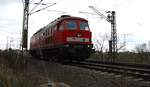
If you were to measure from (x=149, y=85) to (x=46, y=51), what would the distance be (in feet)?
55.4

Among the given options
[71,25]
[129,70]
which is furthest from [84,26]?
[129,70]

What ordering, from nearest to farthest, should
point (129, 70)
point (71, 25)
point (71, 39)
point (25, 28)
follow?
point (129, 70) → point (71, 39) → point (71, 25) → point (25, 28)

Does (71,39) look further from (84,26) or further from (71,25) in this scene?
(84,26)

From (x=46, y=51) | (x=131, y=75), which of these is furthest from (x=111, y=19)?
(x=131, y=75)

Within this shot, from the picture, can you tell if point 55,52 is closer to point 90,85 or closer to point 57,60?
point 57,60

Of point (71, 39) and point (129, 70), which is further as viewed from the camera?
point (71, 39)

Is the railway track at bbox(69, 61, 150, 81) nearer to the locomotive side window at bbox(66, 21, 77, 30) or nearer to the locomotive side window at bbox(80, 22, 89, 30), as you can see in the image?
the locomotive side window at bbox(66, 21, 77, 30)

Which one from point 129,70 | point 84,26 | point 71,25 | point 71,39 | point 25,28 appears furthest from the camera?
point 25,28

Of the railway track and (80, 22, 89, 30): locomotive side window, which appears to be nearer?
the railway track

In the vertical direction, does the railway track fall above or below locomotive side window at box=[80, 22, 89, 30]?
below

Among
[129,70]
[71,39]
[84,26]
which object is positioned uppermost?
[84,26]

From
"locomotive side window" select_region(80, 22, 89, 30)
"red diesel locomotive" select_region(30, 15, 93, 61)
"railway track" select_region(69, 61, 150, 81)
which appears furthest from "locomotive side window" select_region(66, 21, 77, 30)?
"railway track" select_region(69, 61, 150, 81)

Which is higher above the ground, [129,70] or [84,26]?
[84,26]

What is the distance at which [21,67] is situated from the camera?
42.2 ft
